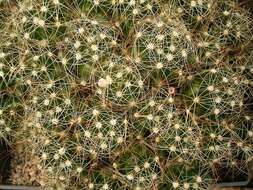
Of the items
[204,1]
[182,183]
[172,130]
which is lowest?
[182,183]

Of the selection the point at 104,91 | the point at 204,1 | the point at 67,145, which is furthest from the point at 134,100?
the point at 204,1

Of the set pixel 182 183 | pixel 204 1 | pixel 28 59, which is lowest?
pixel 182 183

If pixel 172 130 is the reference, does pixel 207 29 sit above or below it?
above

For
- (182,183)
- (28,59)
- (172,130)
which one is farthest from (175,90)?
(28,59)

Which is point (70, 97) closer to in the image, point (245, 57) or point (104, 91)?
point (104, 91)

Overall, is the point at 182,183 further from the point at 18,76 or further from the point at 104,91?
the point at 18,76

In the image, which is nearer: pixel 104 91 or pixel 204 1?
pixel 104 91
